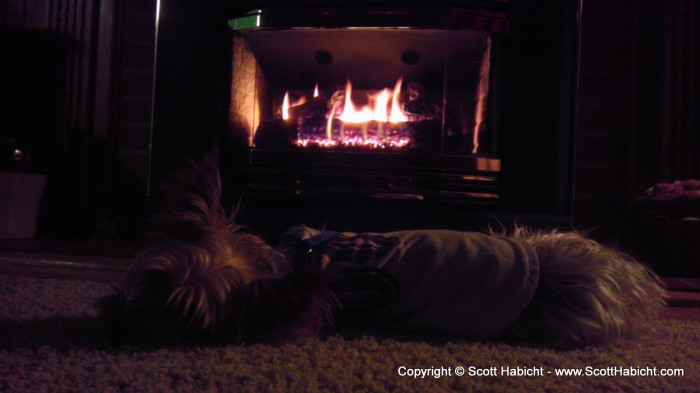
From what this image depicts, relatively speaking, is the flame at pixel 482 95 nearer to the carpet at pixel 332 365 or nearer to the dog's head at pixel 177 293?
the carpet at pixel 332 365

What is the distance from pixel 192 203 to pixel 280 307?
0.16 metres

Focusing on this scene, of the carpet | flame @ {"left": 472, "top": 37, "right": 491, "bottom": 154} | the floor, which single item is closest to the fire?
flame @ {"left": 472, "top": 37, "right": 491, "bottom": 154}

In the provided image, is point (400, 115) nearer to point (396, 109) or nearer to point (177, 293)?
point (396, 109)

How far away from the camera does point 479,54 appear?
1.83 m

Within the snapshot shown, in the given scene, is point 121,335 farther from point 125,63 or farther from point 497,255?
point 125,63

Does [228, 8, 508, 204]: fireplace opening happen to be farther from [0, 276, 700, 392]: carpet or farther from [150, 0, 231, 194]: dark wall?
[0, 276, 700, 392]: carpet

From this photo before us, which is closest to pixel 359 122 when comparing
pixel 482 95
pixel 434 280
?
pixel 482 95

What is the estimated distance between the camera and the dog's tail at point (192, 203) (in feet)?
2.21

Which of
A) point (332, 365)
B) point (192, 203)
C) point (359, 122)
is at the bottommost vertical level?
point (332, 365)

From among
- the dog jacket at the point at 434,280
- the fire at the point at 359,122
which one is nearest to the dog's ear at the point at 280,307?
the dog jacket at the point at 434,280

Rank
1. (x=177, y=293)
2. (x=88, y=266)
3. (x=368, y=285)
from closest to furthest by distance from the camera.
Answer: (x=177, y=293) < (x=368, y=285) < (x=88, y=266)

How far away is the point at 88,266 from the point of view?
1.50 m

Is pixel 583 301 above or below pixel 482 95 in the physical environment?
below

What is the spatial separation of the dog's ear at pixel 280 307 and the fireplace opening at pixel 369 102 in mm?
1128
